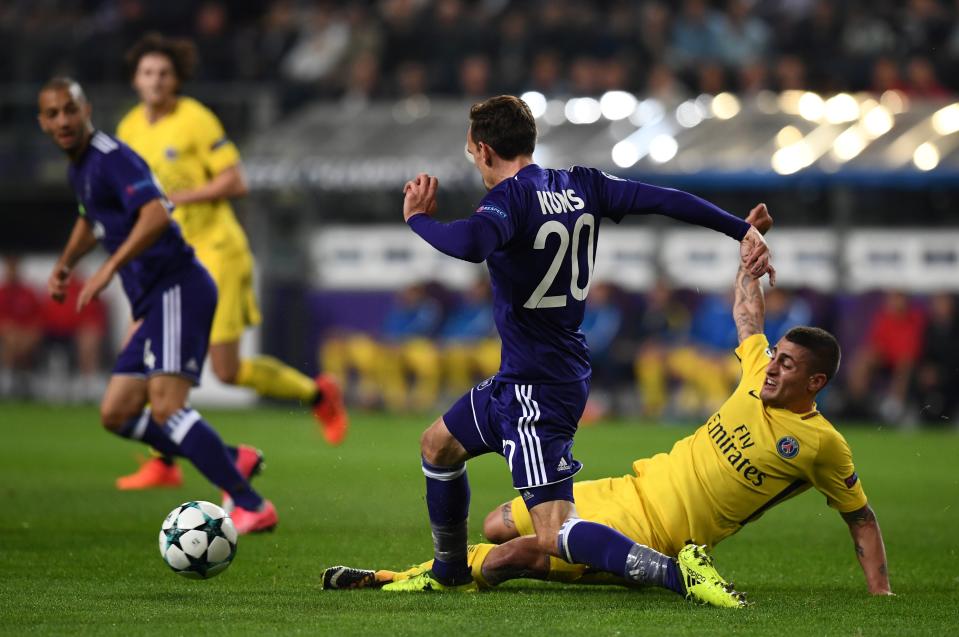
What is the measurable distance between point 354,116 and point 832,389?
7730mm

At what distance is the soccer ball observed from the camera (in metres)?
6.33

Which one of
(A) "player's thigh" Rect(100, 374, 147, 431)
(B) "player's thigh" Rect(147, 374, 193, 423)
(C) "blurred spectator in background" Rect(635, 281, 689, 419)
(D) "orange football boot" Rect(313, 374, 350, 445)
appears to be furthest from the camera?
(C) "blurred spectator in background" Rect(635, 281, 689, 419)

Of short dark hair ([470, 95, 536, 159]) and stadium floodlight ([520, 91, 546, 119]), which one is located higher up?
stadium floodlight ([520, 91, 546, 119])

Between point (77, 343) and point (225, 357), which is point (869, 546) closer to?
point (225, 357)

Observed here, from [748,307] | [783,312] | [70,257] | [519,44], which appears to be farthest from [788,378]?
[519,44]

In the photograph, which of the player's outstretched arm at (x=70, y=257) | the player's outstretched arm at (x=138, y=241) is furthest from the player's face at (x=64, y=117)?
the player's outstretched arm at (x=70, y=257)

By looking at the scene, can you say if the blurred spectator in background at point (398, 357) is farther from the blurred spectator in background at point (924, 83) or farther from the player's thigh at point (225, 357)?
the player's thigh at point (225, 357)

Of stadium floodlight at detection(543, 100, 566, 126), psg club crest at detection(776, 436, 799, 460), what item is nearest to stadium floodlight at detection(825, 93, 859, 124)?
stadium floodlight at detection(543, 100, 566, 126)

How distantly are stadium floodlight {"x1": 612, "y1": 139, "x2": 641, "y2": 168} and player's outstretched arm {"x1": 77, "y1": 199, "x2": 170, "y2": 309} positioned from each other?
12.0m

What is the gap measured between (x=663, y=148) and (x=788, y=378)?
1347 cm

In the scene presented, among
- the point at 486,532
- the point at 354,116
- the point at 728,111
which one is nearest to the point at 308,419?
the point at 354,116

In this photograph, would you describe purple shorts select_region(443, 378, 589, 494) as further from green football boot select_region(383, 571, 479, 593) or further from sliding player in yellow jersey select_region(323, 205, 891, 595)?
green football boot select_region(383, 571, 479, 593)

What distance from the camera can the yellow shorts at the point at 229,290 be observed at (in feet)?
34.3

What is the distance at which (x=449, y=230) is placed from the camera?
546 centimetres
